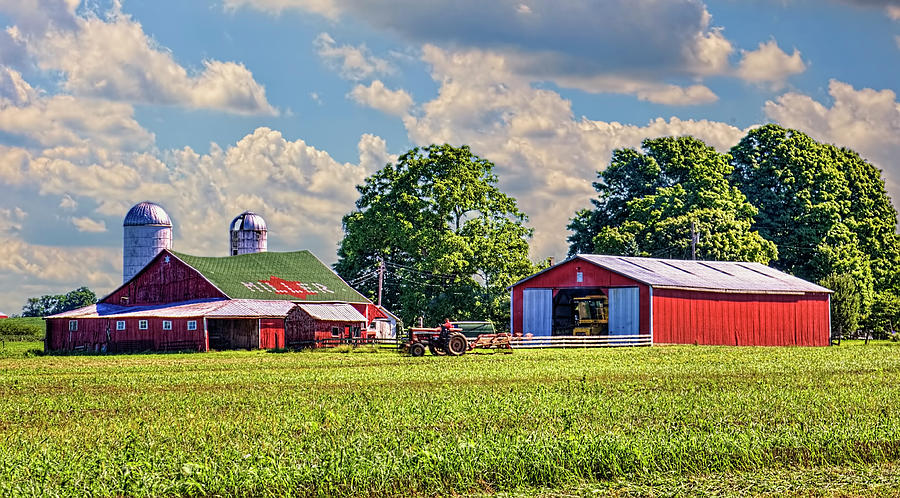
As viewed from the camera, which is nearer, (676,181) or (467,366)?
(467,366)

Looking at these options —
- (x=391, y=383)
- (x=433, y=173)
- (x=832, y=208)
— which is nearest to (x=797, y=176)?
(x=832, y=208)

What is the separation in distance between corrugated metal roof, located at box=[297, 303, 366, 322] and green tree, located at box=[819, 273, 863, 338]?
27925 mm

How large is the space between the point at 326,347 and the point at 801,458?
37.6 metres

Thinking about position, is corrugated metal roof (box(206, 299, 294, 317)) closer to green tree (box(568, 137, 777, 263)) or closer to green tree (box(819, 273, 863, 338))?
green tree (box(568, 137, 777, 263))

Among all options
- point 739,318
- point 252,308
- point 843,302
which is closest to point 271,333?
point 252,308

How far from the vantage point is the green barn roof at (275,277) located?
188 ft

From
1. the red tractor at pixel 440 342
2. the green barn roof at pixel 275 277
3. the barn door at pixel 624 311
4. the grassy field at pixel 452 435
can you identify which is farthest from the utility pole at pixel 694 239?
the grassy field at pixel 452 435

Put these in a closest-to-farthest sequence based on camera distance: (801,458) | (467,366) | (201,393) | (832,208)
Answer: (801,458)
(201,393)
(467,366)
(832,208)

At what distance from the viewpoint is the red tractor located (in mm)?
40688

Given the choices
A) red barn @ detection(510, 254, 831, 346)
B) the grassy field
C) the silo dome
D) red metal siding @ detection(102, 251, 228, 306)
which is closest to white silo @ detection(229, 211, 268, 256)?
the silo dome

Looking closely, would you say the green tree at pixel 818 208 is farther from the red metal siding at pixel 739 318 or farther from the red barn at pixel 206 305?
the red barn at pixel 206 305

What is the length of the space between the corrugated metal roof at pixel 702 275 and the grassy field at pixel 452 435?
23.3 m

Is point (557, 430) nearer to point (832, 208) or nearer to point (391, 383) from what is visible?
point (391, 383)

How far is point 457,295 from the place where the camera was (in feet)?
214
